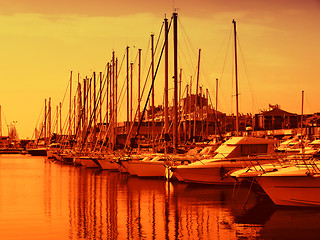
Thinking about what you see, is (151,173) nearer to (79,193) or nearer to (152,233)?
(79,193)

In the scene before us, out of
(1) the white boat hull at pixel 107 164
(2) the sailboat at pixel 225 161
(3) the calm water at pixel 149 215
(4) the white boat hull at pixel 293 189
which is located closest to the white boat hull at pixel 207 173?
(2) the sailboat at pixel 225 161

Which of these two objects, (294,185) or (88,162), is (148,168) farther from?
(88,162)

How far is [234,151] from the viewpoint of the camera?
123 ft

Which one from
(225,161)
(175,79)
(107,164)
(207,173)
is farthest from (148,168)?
(107,164)

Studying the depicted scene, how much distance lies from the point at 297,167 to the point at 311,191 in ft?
4.54

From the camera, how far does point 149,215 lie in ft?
86.5

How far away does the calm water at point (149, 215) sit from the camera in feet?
71.6

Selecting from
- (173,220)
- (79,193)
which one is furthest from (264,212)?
(79,193)

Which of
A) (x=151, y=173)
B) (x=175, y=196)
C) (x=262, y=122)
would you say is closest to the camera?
(x=175, y=196)

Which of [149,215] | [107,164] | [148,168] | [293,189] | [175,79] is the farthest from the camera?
[107,164]

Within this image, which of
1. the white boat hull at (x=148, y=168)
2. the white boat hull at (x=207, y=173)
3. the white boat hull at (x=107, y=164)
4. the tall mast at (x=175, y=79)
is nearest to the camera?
the white boat hull at (x=207, y=173)

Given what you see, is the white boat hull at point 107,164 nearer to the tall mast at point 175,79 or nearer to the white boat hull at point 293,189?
the tall mast at point 175,79

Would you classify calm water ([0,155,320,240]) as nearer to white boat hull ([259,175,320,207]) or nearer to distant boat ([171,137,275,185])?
white boat hull ([259,175,320,207])

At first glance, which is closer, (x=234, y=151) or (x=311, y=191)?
(x=311, y=191)
